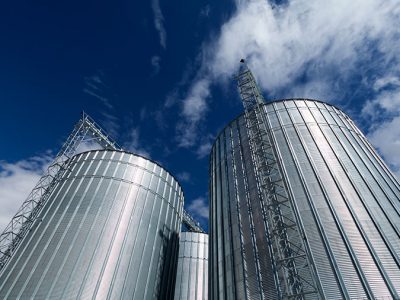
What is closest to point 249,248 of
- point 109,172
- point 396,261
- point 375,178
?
point 396,261

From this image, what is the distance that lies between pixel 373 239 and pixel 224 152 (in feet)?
43.3

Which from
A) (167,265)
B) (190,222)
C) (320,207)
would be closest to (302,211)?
(320,207)

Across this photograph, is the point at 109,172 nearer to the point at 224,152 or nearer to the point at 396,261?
the point at 224,152

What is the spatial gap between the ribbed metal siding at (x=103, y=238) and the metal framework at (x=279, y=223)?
10.4 meters

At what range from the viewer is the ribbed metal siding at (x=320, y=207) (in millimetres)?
12383

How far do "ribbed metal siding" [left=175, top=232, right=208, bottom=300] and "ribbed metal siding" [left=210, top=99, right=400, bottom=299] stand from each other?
21.4ft

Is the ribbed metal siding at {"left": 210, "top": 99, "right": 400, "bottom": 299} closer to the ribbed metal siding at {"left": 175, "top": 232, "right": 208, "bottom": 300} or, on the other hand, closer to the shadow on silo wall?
the shadow on silo wall

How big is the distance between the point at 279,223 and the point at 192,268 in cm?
1312

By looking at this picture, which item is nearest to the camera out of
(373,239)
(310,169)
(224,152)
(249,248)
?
(373,239)

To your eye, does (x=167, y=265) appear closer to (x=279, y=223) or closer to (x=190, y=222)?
(x=279, y=223)

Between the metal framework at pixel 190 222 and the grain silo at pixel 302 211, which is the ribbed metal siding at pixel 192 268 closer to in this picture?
the grain silo at pixel 302 211

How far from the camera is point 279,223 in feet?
51.1

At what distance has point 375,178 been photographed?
56.1 feet

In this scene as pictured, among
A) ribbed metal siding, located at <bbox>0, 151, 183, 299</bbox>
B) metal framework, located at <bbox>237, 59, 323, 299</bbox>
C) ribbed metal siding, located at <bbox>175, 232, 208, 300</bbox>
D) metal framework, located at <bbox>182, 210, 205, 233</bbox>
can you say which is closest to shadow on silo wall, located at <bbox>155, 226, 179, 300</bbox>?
ribbed metal siding, located at <bbox>0, 151, 183, 299</bbox>
